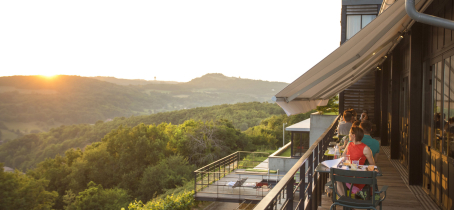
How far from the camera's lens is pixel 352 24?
44.2 ft

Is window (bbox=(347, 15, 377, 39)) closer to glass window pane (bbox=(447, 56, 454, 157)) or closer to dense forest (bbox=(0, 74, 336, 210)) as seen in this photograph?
dense forest (bbox=(0, 74, 336, 210))

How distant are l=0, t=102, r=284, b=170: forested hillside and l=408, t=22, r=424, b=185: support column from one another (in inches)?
2507

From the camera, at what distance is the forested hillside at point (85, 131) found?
217ft

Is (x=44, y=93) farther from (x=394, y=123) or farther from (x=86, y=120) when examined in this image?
(x=394, y=123)

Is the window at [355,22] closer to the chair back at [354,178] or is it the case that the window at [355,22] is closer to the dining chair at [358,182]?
the dining chair at [358,182]

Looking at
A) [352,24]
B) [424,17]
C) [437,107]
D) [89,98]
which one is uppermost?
[352,24]

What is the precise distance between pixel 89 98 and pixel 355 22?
285ft

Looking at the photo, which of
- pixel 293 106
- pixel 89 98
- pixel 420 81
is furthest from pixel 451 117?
pixel 89 98

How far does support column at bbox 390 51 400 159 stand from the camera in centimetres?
755

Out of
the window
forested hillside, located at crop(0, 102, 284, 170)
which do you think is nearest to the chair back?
the window

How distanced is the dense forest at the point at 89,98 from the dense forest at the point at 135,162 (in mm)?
36058

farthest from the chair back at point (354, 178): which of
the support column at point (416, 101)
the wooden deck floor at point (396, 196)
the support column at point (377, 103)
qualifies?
the support column at point (377, 103)

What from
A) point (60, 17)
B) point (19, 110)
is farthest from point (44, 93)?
point (60, 17)

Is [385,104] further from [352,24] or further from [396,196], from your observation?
[396,196]
